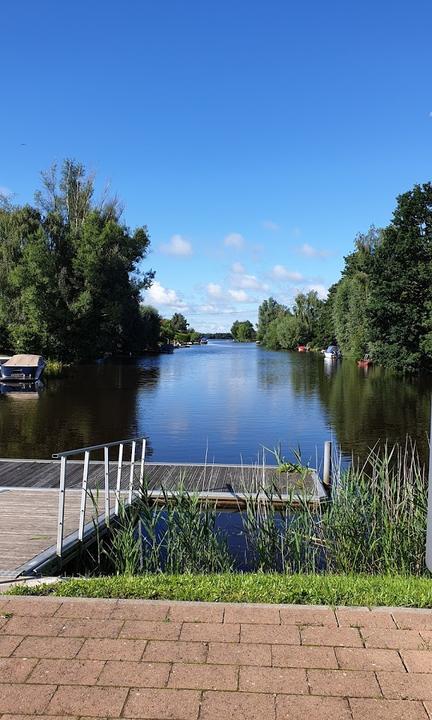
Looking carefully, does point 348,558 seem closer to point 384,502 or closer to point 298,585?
point 384,502

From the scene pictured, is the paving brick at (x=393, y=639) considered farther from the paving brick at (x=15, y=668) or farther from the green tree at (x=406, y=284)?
the green tree at (x=406, y=284)

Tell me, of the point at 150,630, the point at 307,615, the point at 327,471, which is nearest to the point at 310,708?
the point at 307,615

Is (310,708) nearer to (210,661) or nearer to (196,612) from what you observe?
(210,661)

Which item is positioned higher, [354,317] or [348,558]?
[354,317]

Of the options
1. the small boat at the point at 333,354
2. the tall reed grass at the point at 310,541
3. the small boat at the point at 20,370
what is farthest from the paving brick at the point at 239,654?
the small boat at the point at 333,354

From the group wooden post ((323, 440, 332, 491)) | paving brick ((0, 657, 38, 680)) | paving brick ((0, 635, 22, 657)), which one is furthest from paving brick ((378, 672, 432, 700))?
wooden post ((323, 440, 332, 491))

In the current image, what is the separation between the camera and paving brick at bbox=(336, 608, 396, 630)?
3318 millimetres

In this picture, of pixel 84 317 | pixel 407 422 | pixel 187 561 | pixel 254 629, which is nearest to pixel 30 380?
pixel 84 317

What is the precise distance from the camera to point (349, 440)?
16172 mm

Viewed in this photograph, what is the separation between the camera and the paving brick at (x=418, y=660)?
2.83 m

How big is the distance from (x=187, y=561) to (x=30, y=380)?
28608mm

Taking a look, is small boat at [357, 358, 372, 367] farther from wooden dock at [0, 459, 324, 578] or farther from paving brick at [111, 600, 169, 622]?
paving brick at [111, 600, 169, 622]

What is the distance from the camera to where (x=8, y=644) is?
3.08 meters

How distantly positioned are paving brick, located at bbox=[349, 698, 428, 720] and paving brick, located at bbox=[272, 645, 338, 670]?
308 millimetres
